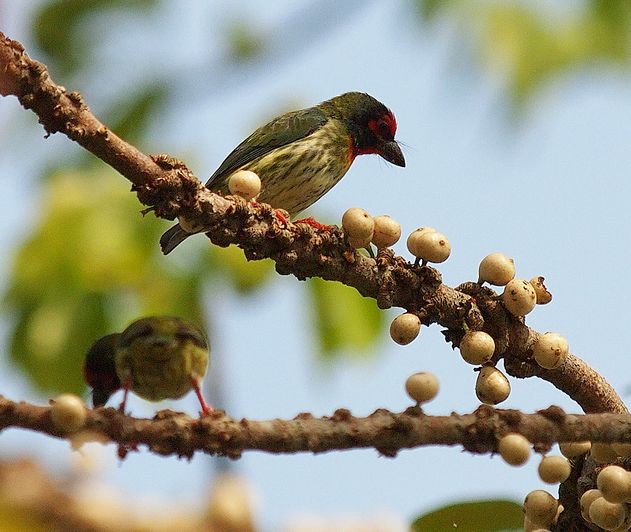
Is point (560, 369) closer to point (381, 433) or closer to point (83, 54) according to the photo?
point (381, 433)

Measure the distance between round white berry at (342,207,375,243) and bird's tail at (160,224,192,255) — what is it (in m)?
1.42

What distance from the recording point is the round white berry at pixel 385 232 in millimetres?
2639

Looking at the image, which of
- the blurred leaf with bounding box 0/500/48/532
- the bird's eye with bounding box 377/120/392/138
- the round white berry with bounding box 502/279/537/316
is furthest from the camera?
the bird's eye with bounding box 377/120/392/138

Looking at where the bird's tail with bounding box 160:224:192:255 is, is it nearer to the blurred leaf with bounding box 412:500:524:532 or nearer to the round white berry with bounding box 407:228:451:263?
the round white berry with bounding box 407:228:451:263

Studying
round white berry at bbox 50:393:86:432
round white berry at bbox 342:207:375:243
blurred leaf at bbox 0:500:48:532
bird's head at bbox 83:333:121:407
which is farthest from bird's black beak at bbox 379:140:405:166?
blurred leaf at bbox 0:500:48:532

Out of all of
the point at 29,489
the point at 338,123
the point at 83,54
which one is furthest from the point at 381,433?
the point at 338,123

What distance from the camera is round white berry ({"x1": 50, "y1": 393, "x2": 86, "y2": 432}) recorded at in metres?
1.59

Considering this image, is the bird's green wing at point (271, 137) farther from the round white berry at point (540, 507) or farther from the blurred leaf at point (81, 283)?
the round white berry at point (540, 507)

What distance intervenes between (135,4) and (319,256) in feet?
6.16

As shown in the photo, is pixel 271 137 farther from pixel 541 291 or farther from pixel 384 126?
pixel 541 291

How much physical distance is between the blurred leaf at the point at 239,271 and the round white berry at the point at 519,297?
6.97 ft

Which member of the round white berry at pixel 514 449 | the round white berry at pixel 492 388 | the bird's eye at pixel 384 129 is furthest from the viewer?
the bird's eye at pixel 384 129

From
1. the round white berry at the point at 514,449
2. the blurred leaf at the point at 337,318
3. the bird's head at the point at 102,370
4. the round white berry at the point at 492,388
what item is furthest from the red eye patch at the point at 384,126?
the round white berry at the point at 514,449

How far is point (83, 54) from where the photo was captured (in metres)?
4.37
